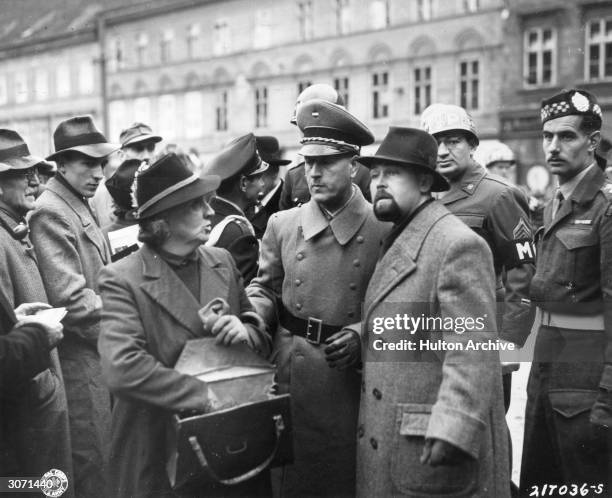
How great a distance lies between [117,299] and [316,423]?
4.10ft

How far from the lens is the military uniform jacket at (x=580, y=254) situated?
374 centimetres

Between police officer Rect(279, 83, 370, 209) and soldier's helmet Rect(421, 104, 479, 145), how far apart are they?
0.65 metres

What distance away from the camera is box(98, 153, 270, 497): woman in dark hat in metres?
2.80

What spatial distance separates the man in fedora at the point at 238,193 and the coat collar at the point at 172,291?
3.34 ft

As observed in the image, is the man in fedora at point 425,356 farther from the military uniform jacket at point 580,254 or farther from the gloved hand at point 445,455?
the military uniform jacket at point 580,254

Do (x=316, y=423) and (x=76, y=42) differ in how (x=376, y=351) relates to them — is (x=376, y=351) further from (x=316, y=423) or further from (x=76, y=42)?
(x=76, y=42)

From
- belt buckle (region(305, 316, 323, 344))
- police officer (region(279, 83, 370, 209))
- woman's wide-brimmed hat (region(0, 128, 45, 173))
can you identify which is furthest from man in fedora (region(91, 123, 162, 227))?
belt buckle (region(305, 316, 323, 344))

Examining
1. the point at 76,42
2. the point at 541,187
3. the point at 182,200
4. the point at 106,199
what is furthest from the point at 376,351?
the point at 76,42

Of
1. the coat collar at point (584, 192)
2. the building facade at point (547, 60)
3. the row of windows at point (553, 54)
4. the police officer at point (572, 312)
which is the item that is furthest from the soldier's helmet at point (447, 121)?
the row of windows at point (553, 54)

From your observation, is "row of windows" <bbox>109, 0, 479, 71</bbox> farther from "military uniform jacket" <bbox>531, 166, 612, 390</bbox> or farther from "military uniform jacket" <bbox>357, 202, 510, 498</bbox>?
"military uniform jacket" <bbox>357, 202, 510, 498</bbox>

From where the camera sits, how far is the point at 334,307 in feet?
11.6

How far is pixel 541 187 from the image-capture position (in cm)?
2195

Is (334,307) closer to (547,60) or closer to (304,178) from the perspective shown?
(304,178)

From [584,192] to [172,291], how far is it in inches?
92.6
